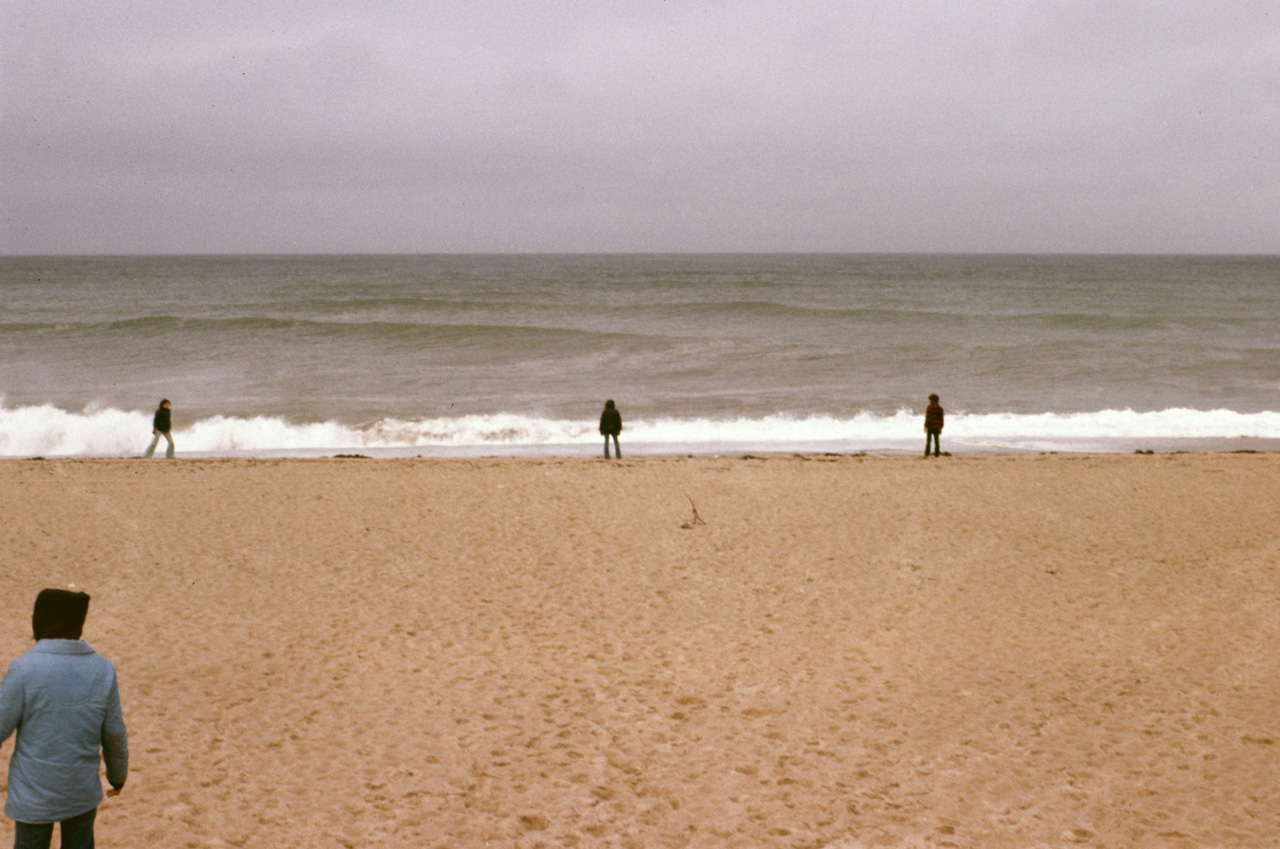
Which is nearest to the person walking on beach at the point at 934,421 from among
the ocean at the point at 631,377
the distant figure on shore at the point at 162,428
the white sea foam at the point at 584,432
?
the ocean at the point at 631,377

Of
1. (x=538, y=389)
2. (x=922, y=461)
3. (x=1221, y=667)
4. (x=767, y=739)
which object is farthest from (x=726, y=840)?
(x=538, y=389)

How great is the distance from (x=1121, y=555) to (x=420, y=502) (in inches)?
346

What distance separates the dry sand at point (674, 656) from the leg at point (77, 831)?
1.56 m

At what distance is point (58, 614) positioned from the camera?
335 cm

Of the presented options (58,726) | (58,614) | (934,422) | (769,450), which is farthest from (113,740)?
(769,450)

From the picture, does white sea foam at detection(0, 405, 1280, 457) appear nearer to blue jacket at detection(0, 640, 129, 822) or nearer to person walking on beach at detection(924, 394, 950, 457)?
person walking on beach at detection(924, 394, 950, 457)

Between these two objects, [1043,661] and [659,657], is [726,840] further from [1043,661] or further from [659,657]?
[1043,661]

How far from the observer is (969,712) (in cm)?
679

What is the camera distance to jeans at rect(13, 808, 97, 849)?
348 centimetres

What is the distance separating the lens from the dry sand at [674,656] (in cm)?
548

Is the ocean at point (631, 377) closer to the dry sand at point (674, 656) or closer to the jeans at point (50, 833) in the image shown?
the dry sand at point (674, 656)

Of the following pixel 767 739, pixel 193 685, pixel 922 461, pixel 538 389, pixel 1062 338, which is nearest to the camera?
pixel 767 739

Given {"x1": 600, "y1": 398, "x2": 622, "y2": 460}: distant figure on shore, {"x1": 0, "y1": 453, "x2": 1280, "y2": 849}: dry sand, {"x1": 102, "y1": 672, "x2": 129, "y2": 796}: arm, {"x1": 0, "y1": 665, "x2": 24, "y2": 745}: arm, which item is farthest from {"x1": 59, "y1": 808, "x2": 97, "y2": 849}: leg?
{"x1": 600, "y1": 398, "x2": 622, "y2": 460}: distant figure on shore

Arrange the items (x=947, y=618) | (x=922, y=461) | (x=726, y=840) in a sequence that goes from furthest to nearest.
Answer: (x=922, y=461) → (x=947, y=618) → (x=726, y=840)
